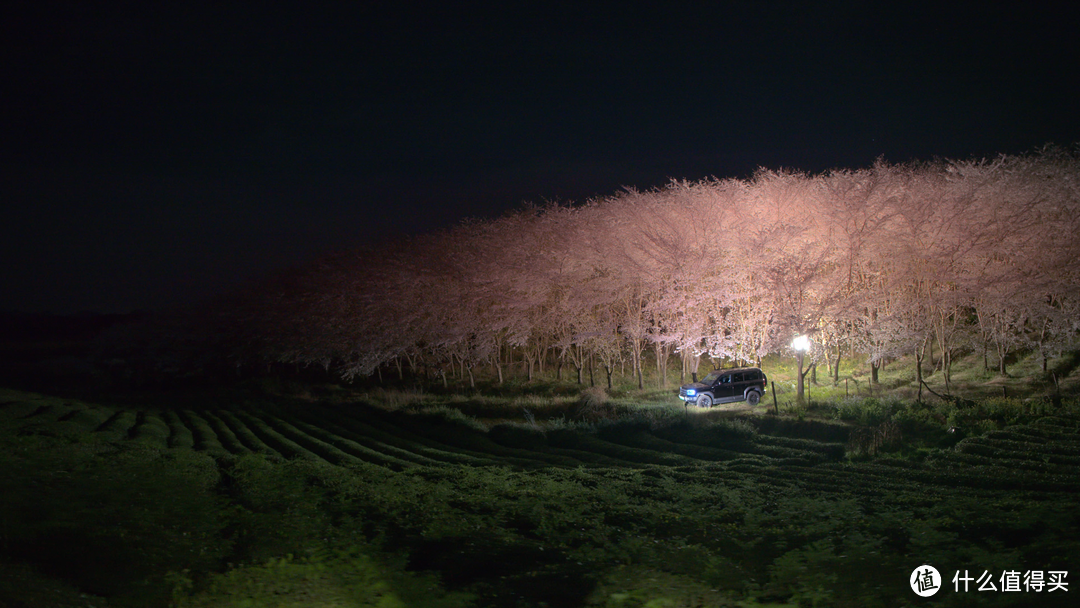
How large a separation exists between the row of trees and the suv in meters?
1.81

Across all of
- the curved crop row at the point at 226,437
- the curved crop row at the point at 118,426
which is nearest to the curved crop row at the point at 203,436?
the curved crop row at the point at 226,437

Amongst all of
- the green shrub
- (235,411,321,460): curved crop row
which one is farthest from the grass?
(235,411,321,460): curved crop row

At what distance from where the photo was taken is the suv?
88.4 feet

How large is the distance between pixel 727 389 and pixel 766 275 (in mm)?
5889

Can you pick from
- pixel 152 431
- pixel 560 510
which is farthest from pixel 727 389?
pixel 152 431

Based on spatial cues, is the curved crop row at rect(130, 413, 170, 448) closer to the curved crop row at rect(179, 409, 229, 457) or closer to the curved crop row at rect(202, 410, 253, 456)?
the curved crop row at rect(179, 409, 229, 457)

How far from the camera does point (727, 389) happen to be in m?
27.1

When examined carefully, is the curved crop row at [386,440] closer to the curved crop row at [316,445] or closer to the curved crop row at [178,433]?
the curved crop row at [316,445]

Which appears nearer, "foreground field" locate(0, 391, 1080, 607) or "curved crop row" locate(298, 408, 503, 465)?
"foreground field" locate(0, 391, 1080, 607)

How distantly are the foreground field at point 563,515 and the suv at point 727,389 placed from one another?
5.35m

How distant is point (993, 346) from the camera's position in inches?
1331

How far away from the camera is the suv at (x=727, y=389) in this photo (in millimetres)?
26953

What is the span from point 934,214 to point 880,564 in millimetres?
25007

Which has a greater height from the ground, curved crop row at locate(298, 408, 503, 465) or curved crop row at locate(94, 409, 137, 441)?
curved crop row at locate(94, 409, 137, 441)
